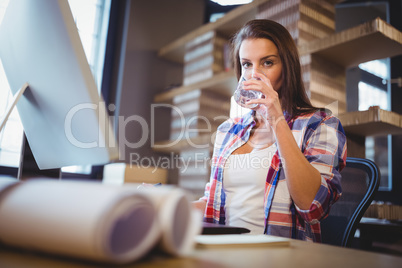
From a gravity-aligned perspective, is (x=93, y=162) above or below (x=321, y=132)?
below

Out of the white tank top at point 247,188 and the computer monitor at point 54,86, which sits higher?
the computer monitor at point 54,86

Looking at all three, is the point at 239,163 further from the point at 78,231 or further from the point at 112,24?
the point at 112,24

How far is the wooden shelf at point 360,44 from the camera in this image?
1.69 m

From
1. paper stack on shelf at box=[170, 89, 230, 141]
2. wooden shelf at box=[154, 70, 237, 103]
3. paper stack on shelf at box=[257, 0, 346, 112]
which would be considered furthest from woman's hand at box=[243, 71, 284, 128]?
paper stack on shelf at box=[170, 89, 230, 141]

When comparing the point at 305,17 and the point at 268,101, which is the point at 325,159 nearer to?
the point at 268,101

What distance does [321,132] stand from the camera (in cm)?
115

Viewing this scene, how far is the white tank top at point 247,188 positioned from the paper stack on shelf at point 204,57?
4.87 feet

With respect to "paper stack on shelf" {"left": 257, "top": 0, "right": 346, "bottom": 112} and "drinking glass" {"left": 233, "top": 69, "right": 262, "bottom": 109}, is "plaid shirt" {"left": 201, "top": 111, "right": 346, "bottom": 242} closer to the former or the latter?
"drinking glass" {"left": 233, "top": 69, "right": 262, "bottom": 109}

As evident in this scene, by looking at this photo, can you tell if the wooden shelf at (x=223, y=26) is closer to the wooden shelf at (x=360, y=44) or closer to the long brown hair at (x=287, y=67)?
the wooden shelf at (x=360, y=44)

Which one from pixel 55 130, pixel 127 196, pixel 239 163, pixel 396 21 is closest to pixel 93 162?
pixel 55 130

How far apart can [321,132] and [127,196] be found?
94 cm

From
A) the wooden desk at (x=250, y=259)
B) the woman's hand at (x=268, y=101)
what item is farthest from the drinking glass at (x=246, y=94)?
the wooden desk at (x=250, y=259)

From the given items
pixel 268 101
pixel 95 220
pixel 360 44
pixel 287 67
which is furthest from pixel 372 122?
pixel 95 220

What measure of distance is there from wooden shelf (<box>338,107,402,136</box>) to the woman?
0.43 m
